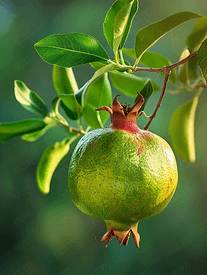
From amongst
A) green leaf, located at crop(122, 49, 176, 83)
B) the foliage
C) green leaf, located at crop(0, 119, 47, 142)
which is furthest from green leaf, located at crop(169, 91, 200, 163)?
green leaf, located at crop(0, 119, 47, 142)

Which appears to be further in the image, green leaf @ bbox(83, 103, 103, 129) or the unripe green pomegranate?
green leaf @ bbox(83, 103, 103, 129)

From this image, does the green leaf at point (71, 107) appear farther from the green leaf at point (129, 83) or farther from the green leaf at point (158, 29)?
the green leaf at point (158, 29)

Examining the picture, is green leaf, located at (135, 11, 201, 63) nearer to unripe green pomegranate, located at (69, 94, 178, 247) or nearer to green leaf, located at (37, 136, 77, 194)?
unripe green pomegranate, located at (69, 94, 178, 247)

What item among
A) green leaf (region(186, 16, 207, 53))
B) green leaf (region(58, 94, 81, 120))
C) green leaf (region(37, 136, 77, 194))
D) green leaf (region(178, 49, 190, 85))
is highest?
green leaf (region(186, 16, 207, 53))

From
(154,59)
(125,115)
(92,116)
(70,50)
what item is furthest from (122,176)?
(154,59)

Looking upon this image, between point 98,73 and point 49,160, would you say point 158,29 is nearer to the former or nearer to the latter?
point 98,73
